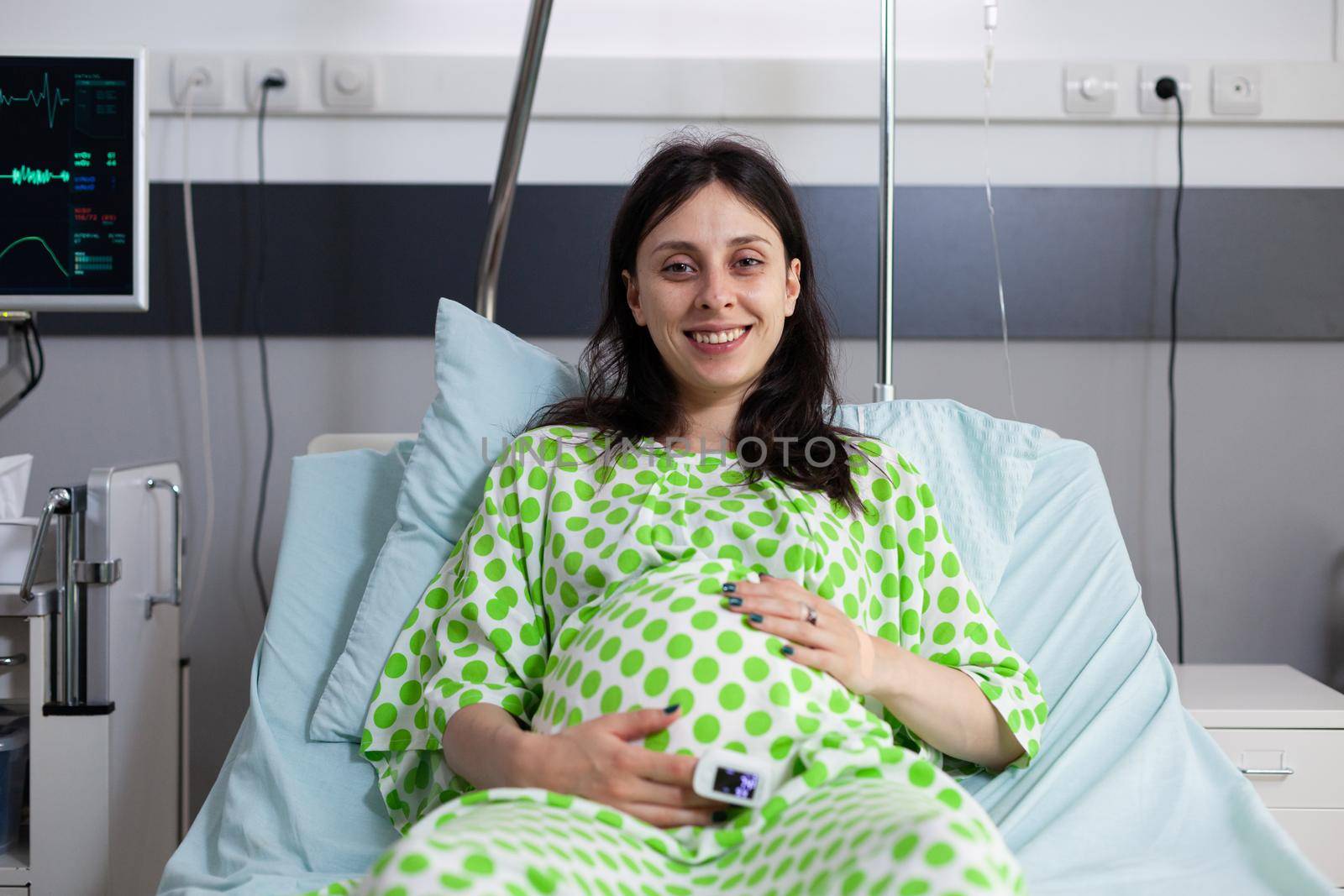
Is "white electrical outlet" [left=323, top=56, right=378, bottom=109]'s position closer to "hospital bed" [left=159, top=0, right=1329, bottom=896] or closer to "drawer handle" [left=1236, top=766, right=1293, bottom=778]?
"hospital bed" [left=159, top=0, right=1329, bottom=896]

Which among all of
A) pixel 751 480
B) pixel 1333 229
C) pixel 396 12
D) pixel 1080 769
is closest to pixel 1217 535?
pixel 1333 229

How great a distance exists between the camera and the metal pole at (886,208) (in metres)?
1.63

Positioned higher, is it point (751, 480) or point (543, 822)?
Result: point (751, 480)

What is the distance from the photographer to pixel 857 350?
2139mm

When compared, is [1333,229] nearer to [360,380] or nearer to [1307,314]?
[1307,314]

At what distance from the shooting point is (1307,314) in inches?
82.9

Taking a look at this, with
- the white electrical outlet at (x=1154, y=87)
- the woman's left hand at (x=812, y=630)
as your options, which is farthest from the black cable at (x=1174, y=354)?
the woman's left hand at (x=812, y=630)

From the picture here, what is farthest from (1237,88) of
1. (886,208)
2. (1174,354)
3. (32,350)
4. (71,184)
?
(32,350)

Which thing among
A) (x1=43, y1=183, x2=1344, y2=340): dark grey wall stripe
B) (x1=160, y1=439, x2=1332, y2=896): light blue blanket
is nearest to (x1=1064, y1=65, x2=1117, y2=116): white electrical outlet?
(x1=43, y1=183, x2=1344, y2=340): dark grey wall stripe

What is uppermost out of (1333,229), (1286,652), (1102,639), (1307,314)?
(1333,229)

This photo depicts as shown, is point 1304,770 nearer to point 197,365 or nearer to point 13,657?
point 13,657

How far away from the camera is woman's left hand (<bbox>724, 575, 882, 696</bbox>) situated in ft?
3.51

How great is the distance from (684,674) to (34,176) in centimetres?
128

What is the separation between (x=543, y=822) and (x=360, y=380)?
1.39m
